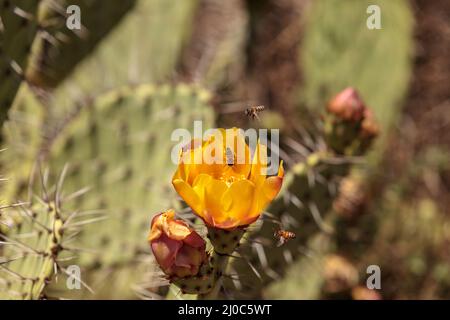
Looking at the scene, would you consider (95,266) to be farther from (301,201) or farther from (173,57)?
(173,57)

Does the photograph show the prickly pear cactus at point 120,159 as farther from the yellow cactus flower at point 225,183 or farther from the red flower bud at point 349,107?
the yellow cactus flower at point 225,183

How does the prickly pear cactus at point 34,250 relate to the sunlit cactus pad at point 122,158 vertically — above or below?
below

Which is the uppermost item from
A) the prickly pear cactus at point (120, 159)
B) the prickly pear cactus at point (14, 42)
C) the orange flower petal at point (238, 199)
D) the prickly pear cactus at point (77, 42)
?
the prickly pear cactus at point (77, 42)

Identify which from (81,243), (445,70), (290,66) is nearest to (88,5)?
(81,243)

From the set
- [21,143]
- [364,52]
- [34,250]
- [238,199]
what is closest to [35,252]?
[34,250]

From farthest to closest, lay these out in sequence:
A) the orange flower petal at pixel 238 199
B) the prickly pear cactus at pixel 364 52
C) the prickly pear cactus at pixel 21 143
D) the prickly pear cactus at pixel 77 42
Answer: the prickly pear cactus at pixel 364 52
the prickly pear cactus at pixel 77 42
the prickly pear cactus at pixel 21 143
the orange flower petal at pixel 238 199

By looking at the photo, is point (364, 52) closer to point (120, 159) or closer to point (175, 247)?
point (120, 159)

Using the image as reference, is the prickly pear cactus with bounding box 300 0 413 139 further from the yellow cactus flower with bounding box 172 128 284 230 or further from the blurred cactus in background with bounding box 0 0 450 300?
the yellow cactus flower with bounding box 172 128 284 230

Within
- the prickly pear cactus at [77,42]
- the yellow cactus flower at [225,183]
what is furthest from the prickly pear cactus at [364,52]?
the yellow cactus flower at [225,183]
